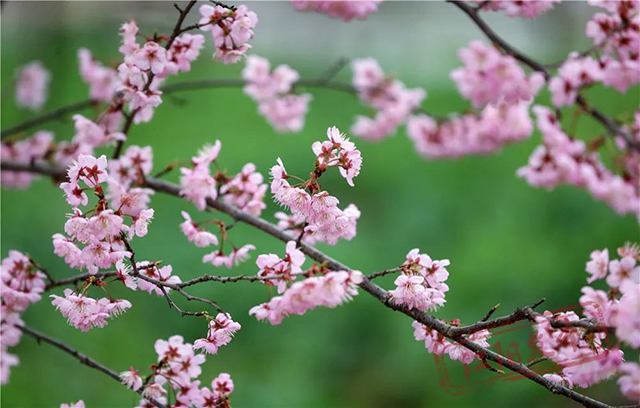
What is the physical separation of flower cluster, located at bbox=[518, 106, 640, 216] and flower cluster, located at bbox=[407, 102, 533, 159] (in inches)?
11.6

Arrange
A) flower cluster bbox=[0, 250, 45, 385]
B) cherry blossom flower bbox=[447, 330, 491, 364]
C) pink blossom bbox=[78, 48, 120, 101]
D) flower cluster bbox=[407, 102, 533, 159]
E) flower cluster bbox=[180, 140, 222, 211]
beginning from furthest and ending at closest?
flower cluster bbox=[407, 102, 533, 159] < pink blossom bbox=[78, 48, 120, 101] < flower cluster bbox=[180, 140, 222, 211] < flower cluster bbox=[0, 250, 45, 385] < cherry blossom flower bbox=[447, 330, 491, 364]

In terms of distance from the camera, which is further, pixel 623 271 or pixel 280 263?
pixel 623 271

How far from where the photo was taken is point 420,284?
3.83ft

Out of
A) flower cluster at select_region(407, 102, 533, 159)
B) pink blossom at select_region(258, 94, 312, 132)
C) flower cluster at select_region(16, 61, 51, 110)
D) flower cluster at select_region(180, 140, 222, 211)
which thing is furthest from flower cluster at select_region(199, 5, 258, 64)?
flower cluster at select_region(16, 61, 51, 110)

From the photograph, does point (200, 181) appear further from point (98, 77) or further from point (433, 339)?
point (98, 77)

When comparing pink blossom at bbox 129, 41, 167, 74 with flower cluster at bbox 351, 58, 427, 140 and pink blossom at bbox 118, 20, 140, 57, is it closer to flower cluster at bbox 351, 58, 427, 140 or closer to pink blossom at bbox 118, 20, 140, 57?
pink blossom at bbox 118, 20, 140, 57

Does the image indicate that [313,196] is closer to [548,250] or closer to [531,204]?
[548,250]

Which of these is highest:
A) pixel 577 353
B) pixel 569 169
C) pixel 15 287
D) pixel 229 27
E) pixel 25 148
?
pixel 229 27

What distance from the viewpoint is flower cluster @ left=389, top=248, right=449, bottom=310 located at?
1146mm

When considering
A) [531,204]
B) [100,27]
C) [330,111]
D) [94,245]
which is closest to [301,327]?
[531,204]

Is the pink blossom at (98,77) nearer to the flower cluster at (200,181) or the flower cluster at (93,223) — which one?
the flower cluster at (200,181)

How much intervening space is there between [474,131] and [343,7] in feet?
3.17

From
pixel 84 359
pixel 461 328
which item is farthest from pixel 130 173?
pixel 461 328

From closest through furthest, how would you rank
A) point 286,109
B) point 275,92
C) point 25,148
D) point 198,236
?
point 198,236
point 25,148
point 275,92
point 286,109
